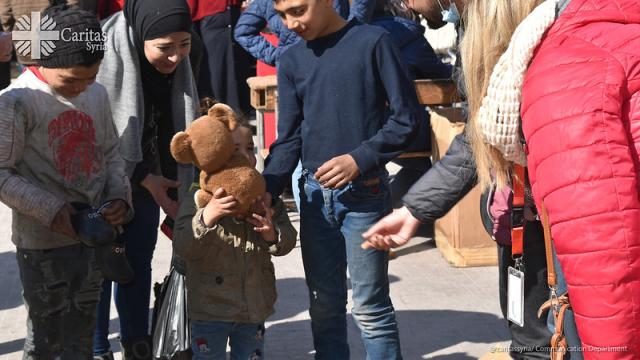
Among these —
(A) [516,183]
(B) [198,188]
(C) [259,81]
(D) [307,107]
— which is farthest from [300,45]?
(C) [259,81]

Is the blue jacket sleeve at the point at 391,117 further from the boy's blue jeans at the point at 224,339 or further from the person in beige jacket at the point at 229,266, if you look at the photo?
the boy's blue jeans at the point at 224,339

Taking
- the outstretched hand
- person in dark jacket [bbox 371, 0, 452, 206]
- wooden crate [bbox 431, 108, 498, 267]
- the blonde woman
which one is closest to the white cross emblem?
the outstretched hand

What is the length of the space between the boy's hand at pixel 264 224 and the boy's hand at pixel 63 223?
0.64m

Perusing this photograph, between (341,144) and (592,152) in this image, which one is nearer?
(592,152)

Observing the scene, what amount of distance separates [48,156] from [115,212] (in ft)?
1.05

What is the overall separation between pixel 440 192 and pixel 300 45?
1.23 meters

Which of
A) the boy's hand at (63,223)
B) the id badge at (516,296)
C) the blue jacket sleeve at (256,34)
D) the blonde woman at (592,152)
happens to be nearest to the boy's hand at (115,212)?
the boy's hand at (63,223)

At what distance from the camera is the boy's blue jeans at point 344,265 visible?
3.85 metres

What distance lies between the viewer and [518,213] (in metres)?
2.90

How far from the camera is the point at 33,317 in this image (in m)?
3.65

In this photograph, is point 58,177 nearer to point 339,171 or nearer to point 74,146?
point 74,146

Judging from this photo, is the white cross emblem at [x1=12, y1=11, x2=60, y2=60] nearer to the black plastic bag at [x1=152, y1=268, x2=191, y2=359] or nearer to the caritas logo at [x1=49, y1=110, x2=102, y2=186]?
the caritas logo at [x1=49, y1=110, x2=102, y2=186]

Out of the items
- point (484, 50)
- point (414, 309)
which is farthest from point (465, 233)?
point (484, 50)

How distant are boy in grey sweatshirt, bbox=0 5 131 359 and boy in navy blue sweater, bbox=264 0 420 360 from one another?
0.72m
